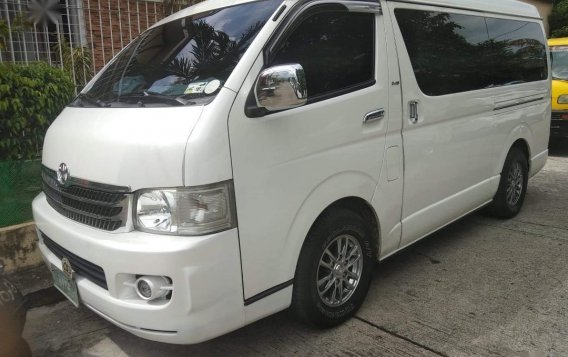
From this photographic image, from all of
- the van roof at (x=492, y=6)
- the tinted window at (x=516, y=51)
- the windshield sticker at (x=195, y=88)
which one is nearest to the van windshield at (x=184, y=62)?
the windshield sticker at (x=195, y=88)

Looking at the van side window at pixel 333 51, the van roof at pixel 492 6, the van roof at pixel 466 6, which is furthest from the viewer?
the van roof at pixel 492 6

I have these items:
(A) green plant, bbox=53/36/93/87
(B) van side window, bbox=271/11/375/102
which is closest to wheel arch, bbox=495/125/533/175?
(B) van side window, bbox=271/11/375/102

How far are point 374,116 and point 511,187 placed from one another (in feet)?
8.93

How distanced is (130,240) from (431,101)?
7.81 feet

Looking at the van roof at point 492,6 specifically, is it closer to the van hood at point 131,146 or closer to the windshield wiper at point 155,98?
the windshield wiper at point 155,98

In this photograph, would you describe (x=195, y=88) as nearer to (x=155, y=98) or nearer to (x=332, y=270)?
(x=155, y=98)

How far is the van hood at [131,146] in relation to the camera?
231 cm

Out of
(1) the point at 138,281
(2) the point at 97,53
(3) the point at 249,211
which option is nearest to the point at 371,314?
(3) the point at 249,211

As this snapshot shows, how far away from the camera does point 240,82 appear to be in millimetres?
Result: 2496

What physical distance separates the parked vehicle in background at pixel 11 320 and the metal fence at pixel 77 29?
439 centimetres

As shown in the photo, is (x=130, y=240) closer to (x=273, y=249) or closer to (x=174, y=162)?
(x=174, y=162)

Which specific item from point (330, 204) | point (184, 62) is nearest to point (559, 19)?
point (330, 204)

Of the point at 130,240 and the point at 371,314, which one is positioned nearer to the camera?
the point at 130,240

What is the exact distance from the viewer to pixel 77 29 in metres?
7.15
